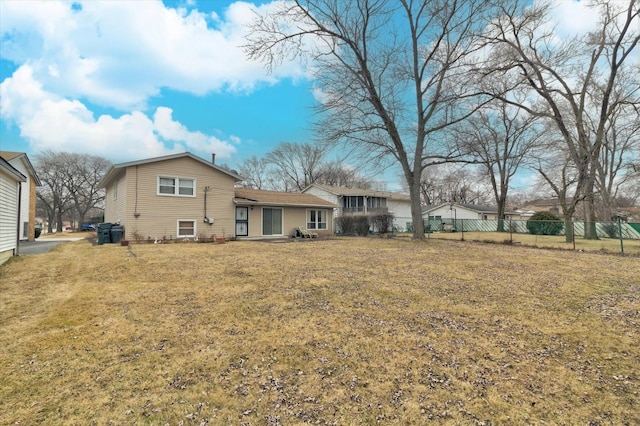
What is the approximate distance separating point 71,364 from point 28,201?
1871 cm

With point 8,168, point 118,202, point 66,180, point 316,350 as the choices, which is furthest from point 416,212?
point 66,180

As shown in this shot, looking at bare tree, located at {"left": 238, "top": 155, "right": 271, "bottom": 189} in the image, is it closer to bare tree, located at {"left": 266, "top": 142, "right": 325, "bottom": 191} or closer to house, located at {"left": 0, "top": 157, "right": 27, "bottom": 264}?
bare tree, located at {"left": 266, "top": 142, "right": 325, "bottom": 191}

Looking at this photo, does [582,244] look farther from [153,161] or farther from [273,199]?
[153,161]

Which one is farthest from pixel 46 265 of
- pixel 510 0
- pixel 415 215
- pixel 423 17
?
pixel 510 0

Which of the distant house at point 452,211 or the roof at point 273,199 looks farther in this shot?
the distant house at point 452,211

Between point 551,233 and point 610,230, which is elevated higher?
point 610,230

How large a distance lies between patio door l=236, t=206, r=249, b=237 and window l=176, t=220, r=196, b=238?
2.45 metres

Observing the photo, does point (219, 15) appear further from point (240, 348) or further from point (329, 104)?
point (240, 348)

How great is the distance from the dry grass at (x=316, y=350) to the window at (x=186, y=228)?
8.69m

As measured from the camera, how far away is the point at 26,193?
1571 cm

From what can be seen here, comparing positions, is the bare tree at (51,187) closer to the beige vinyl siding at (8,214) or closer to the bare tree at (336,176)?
the bare tree at (336,176)

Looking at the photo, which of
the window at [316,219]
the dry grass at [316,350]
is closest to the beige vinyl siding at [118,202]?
the dry grass at [316,350]

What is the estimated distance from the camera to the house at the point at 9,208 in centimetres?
828

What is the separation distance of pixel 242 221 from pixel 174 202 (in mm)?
3770
